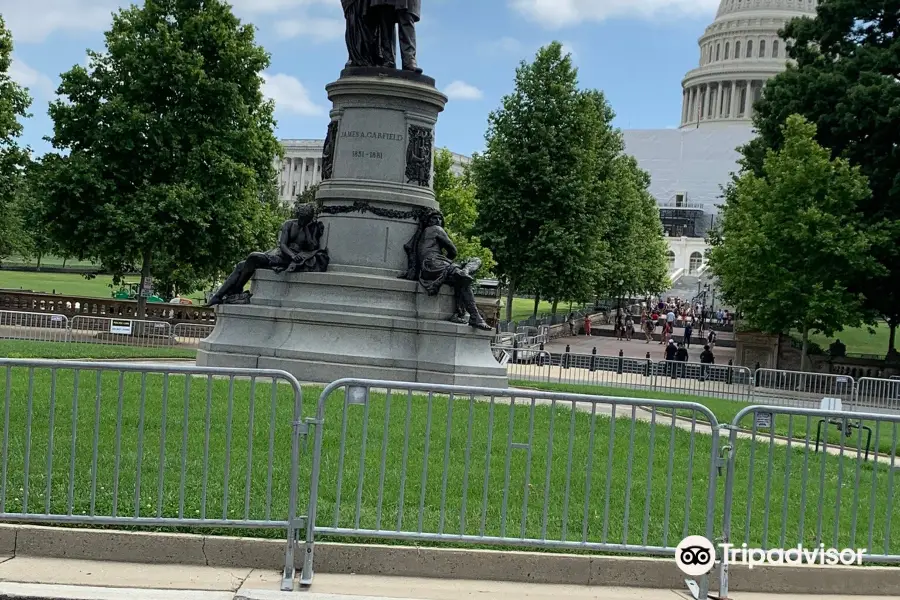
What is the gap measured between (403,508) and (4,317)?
2489 centimetres

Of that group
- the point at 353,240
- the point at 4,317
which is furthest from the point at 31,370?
the point at 4,317

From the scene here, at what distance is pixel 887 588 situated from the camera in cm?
731

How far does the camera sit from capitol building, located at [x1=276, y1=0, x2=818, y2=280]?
136250mm

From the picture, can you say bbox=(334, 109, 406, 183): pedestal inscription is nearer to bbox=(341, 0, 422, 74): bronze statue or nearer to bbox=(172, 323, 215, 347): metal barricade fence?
bbox=(341, 0, 422, 74): bronze statue

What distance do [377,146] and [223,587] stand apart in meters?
12.6

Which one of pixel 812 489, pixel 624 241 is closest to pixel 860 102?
→ pixel 624 241

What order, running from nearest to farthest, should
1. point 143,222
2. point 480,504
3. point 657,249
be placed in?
point 480,504 → point 143,222 → point 657,249

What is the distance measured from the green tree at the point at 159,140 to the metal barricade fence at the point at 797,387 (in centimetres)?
1691

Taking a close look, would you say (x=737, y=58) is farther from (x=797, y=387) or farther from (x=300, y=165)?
(x=797, y=387)

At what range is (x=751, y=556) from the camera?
730 cm

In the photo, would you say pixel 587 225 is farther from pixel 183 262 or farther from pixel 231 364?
pixel 231 364

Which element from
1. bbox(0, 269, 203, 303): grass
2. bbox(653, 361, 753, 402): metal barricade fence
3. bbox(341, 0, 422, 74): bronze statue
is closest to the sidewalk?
bbox(341, 0, 422, 74): bronze statue

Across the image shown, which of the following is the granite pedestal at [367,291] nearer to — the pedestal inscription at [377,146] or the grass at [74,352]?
the pedestal inscription at [377,146]

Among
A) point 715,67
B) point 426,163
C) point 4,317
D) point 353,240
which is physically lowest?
point 4,317
